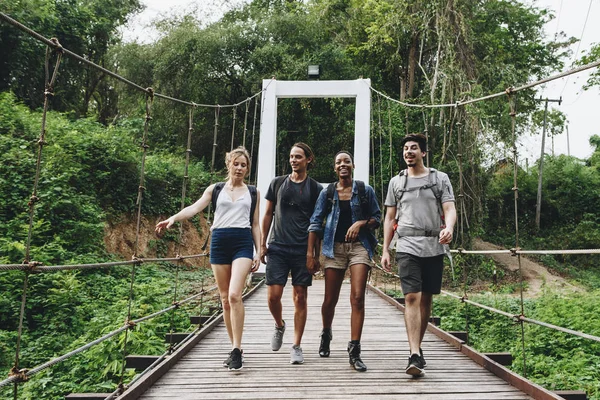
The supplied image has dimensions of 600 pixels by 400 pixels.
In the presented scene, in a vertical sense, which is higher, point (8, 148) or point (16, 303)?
point (8, 148)

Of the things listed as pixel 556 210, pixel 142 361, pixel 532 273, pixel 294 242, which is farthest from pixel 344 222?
pixel 556 210

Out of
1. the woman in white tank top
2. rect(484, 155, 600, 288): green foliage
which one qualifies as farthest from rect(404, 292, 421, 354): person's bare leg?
rect(484, 155, 600, 288): green foliage

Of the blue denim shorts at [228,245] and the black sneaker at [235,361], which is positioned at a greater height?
the blue denim shorts at [228,245]

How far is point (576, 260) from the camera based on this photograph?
14.9m

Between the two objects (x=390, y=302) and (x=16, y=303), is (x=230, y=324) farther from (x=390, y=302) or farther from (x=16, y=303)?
(x=16, y=303)

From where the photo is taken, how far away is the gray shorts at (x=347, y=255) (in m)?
2.31

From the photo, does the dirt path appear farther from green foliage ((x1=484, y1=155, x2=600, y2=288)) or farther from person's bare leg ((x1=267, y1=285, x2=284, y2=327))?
person's bare leg ((x1=267, y1=285, x2=284, y2=327))

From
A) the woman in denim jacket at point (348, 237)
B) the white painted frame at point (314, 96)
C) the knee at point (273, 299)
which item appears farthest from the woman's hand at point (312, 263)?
the white painted frame at point (314, 96)

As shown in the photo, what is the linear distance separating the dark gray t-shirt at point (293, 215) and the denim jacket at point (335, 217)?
2.4 inches

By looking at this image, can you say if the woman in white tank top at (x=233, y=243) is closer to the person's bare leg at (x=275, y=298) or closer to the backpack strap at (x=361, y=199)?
the person's bare leg at (x=275, y=298)

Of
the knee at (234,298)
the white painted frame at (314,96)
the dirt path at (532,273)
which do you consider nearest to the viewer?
the knee at (234,298)

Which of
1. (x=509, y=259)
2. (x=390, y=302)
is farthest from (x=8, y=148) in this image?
(x=509, y=259)

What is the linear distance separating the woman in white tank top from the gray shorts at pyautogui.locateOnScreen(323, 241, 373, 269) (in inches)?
14.8

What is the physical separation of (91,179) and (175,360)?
21.3ft
